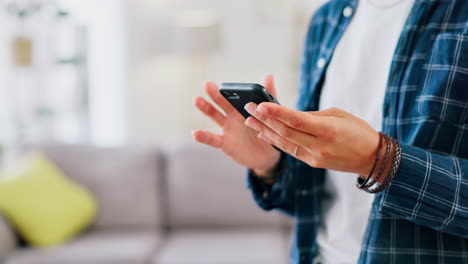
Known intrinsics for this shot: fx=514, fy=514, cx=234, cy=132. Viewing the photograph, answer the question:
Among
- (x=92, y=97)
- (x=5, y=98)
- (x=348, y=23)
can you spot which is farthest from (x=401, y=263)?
(x=92, y=97)

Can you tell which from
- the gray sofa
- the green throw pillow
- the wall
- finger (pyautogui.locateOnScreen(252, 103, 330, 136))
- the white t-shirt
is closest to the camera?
finger (pyautogui.locateOnScreen(252, 103, 330, 136))

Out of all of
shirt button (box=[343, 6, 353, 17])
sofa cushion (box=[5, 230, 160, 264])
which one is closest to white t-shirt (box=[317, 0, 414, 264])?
shirt button (box=[343, 6, 353, 17])

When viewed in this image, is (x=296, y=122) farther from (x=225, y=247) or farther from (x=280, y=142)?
(x=225, y=247)

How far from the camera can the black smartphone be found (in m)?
0.66

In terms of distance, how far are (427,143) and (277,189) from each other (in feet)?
0.98

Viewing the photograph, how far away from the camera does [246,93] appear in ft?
2.22

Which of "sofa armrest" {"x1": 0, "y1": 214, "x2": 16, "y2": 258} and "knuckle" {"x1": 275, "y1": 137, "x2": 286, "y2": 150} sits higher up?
"knuckle" {"x1": 275, "y1": 137, "x2": 286, "y2": 150}

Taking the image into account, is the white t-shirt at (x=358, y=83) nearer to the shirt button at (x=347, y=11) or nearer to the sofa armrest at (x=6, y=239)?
the shirt button at (x=347, y=11)

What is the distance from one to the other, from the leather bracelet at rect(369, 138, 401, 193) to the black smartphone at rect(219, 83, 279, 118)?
0.56 feet

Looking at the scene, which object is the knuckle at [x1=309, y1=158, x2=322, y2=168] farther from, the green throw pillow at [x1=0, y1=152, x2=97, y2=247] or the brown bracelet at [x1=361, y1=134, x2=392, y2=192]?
the green throw pillow at [x1=0, y1=152, x2=97, y2=247]

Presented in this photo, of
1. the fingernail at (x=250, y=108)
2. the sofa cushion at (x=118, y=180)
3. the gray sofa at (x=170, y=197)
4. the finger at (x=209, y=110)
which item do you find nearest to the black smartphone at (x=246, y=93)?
the fingernail at (x=250, y=108)

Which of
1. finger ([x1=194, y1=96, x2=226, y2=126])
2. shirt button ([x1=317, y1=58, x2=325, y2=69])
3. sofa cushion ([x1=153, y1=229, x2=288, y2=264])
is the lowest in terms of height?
sofa cushion ([x1=153, y1=229, x2=288, y2=264])

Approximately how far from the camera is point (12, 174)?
7.73ft

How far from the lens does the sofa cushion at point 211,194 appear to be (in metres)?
2.52
